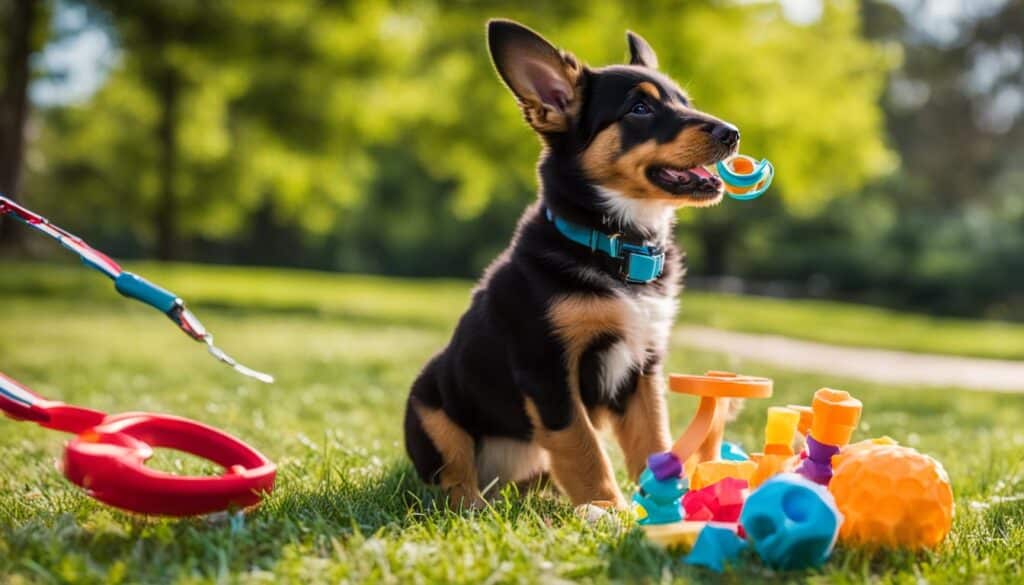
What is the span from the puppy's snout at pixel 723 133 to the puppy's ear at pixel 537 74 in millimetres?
500

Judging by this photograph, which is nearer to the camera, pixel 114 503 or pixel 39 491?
pixel 114 503

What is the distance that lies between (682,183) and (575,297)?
1.93 feet

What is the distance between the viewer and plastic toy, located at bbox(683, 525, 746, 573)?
8.16 ft

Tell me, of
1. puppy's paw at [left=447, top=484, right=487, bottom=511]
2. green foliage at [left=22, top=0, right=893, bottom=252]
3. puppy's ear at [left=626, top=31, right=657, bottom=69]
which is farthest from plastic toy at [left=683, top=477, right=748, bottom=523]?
green foliage at [left=22, top=0, right=893, bottom=252]

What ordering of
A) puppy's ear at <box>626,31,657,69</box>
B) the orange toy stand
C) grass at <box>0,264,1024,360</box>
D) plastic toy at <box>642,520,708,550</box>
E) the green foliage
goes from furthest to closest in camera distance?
the green foliage → grass at <box>0,264,1024,360</box> → puppy's ear at <box>626,31,657,69</box> → the orange toy stand → plastic toy at <box>642,520,708,550</box>

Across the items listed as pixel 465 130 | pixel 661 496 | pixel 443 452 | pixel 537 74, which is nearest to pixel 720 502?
pixel 661 496

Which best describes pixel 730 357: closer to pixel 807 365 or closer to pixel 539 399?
pixel 807 365

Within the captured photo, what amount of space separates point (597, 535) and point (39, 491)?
2032 mm

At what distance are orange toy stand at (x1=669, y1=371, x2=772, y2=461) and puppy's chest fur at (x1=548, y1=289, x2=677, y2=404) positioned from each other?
0.21 metres

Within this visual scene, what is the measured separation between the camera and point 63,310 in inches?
539

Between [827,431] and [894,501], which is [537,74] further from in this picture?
[894,501]

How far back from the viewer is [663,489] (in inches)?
107

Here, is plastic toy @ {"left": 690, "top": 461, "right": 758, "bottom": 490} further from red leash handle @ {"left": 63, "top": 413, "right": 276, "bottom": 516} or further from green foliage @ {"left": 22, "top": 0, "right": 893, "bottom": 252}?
green foliage @ {"left": 22, "top": 0, "right": 893, "bottom": 252}

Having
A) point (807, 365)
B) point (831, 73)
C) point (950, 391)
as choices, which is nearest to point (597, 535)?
point (950, 391)
